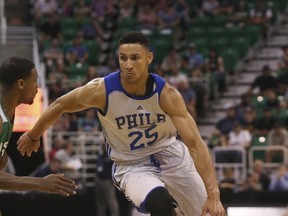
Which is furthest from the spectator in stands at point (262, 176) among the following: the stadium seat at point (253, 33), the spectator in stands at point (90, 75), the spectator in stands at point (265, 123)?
the stadium seat at point (253, 33)

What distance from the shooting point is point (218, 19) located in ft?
75.0

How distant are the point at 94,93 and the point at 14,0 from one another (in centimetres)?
1845

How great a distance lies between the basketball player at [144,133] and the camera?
27.3 ft

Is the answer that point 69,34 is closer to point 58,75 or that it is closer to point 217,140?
point 58,75

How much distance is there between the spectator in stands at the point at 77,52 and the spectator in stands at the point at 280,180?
7.36 metres

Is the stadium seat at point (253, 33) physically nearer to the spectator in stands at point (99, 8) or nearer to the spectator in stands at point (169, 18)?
the spectator in stands at point (169, 18)

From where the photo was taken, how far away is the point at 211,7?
23484mm

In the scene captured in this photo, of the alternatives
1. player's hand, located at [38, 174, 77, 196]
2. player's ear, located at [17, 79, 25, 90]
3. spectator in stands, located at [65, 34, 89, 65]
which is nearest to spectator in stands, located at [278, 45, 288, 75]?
spectator in stands, located at [65, 34, 89, 65]

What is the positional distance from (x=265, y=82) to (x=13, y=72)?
12.3 meters

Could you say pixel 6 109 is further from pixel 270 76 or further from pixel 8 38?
pixel 8 38

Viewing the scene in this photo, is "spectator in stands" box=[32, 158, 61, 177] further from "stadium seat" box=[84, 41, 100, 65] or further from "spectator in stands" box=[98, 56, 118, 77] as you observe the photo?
"stadium seat" box=[84, 41, 100, 65]

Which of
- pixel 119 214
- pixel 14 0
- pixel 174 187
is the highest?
pixel 14 0

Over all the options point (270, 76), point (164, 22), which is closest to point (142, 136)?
point (270, 76)

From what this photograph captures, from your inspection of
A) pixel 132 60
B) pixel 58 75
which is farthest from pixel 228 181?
pixel 132 60
